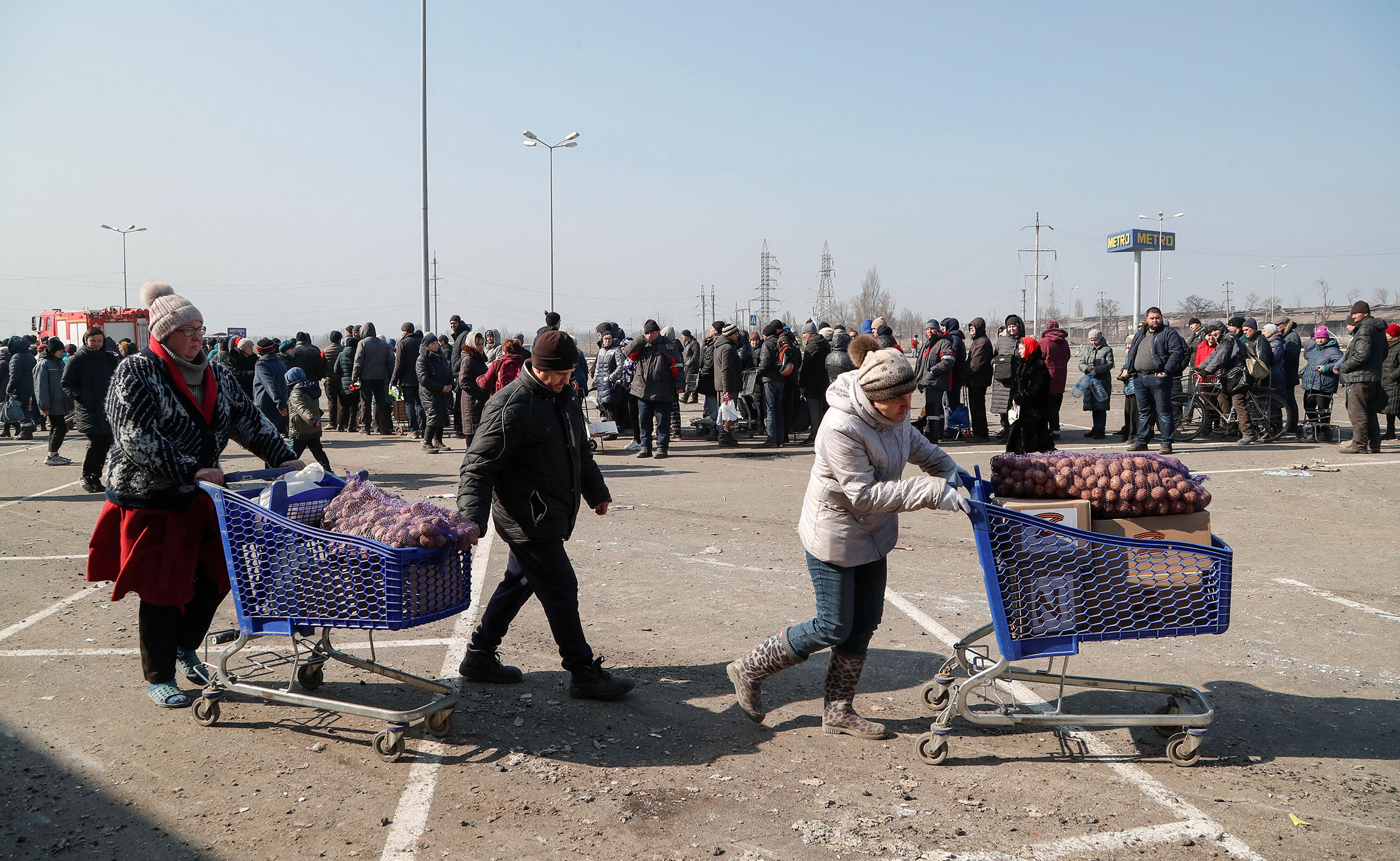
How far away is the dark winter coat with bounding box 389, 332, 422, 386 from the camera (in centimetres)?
1702

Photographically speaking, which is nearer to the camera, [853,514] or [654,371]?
[853,514]

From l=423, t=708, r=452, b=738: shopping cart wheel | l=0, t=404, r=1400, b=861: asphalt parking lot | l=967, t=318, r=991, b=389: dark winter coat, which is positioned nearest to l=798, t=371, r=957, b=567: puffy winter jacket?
l=0, t=404, r=1400, b=861: asphalt parking lot

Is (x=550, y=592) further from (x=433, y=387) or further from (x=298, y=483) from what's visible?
(x=433, y=387)

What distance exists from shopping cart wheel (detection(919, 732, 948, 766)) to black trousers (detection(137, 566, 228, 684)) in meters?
3.46

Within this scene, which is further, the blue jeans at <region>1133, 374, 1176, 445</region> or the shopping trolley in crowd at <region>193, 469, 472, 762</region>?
the blue jeans at <region>1133, 374, 1176, 445</region>

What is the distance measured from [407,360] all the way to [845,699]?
1426cm

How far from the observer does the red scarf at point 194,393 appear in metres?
4.57

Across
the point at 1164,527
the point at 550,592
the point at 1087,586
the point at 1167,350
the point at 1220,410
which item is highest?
the point at 1167,350

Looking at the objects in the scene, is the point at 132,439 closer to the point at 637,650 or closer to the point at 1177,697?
the point at 637,650

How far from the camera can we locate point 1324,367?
593 inches

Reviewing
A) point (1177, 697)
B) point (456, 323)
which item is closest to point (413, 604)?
point (1177, 697)

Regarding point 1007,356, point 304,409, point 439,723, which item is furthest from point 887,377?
point 1007,356

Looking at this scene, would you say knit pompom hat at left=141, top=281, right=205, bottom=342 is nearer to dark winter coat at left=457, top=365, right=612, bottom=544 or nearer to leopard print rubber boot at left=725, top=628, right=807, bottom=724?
dark winter coat at left=457, top=365, right=612, bottom=544

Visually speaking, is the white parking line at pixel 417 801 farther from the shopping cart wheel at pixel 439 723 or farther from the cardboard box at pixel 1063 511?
the cardboard box at pixel 1063 511
